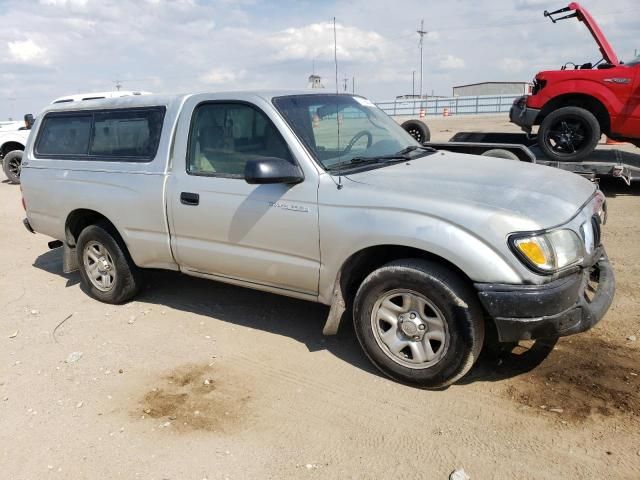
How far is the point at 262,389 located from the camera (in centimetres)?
357

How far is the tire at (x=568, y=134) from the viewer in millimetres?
8336

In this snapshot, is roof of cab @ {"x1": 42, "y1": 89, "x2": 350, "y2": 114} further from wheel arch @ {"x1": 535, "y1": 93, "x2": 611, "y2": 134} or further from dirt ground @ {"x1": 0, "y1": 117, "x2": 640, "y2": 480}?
wheel arch @ {"x1": 535, "y1": 93, "x2": 611, "y2": 134}

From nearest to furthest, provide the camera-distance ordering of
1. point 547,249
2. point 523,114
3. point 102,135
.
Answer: point 547,249 → point 102,135 → point 523,114

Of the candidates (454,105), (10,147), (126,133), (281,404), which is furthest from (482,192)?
(454,105)

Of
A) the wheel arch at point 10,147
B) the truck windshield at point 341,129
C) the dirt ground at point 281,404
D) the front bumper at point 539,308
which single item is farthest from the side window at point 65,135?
the wheel arch at point 10,147

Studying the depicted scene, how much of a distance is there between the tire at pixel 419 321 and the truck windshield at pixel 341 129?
2.99 feet

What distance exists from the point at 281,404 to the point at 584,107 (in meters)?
7.57

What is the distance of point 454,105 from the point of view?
38.2m

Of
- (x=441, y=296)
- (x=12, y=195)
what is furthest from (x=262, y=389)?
(x=12, y=195)

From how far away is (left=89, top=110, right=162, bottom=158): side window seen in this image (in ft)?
14.7

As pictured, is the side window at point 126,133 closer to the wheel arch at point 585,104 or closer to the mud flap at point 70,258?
the mud flap at point 70,258

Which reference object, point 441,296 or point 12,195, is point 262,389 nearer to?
point 441,296

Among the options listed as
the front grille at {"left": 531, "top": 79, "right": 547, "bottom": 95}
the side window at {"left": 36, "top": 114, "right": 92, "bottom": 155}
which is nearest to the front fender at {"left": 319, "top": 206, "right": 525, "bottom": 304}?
the side window at {"left": 36, "top": 114, "right": 92, "bottom": 155}

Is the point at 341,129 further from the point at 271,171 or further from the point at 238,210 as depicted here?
the point at 238,210
